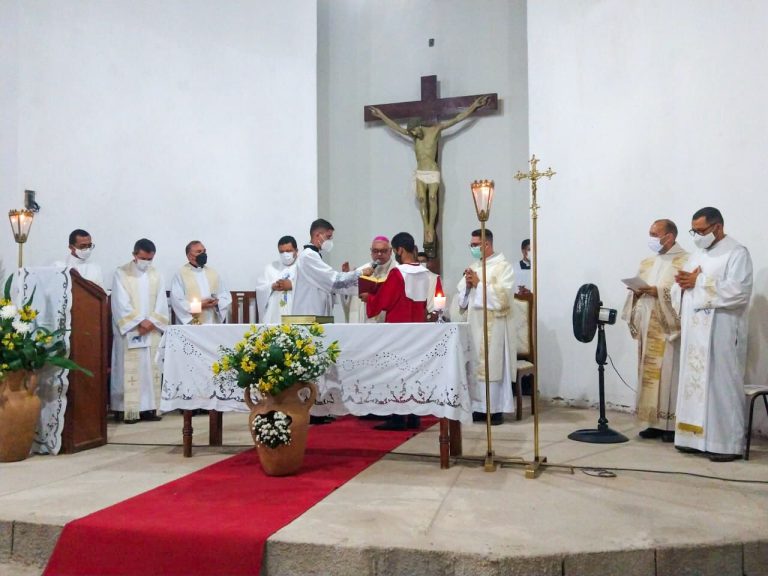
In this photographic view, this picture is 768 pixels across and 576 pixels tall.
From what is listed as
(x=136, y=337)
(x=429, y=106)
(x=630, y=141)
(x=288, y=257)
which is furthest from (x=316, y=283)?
(x=429, y=106)

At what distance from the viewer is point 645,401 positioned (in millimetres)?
5789

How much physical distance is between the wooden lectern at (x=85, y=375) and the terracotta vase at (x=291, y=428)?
1885mm

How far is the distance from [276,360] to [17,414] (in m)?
2.22

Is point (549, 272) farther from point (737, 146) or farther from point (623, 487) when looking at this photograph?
point (623, 487)

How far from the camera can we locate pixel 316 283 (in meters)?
6.04

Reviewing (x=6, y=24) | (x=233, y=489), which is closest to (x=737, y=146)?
(x=233, y=489)

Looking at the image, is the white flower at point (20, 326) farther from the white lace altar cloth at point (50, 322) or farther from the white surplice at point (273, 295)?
the white surplice at point (273, 295)

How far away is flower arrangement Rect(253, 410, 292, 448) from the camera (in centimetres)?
421

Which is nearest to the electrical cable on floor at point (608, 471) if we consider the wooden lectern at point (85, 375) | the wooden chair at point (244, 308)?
the wooden lectern at point (85, 375)

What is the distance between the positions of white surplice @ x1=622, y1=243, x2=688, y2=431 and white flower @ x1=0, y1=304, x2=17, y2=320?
512cm

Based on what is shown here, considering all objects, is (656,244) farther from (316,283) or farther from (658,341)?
(316,283)

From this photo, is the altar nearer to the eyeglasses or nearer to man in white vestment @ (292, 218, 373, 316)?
man in white vestment @ (292, 218, 373, 316)

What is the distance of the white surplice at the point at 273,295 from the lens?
7973mm

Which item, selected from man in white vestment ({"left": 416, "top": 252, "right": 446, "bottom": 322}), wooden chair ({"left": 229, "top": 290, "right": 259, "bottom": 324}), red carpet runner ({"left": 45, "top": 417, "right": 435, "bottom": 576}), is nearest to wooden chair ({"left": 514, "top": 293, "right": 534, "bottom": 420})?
man in white vestment ({"left": 416, "top": 252, "right": 446, "bottom": 322})
